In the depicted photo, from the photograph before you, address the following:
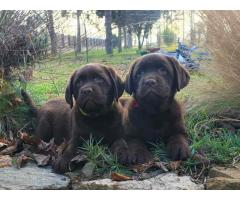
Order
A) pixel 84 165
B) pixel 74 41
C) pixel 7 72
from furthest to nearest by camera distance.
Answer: pixel 7 72 → pixel 74 41 → pixel 84 165

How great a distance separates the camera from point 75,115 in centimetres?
364

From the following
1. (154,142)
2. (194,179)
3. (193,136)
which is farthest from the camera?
(193,136)

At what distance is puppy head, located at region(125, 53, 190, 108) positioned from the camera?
328 centimetres

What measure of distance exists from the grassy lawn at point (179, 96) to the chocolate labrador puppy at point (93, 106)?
0.39ft

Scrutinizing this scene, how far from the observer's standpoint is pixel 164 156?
341 cm

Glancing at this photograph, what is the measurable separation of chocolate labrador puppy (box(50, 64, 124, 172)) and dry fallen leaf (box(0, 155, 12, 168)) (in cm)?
38

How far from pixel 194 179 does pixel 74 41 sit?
1.69 meters

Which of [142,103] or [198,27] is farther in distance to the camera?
[198,27]

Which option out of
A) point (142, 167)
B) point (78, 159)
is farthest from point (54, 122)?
point (142, 167)

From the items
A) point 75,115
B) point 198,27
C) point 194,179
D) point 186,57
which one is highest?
point 198,27

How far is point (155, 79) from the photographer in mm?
3273

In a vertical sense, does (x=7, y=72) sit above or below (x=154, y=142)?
above

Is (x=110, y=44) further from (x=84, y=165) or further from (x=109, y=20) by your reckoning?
(x=84, y=165)

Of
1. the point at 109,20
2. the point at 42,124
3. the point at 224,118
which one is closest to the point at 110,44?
the point at 109,20
